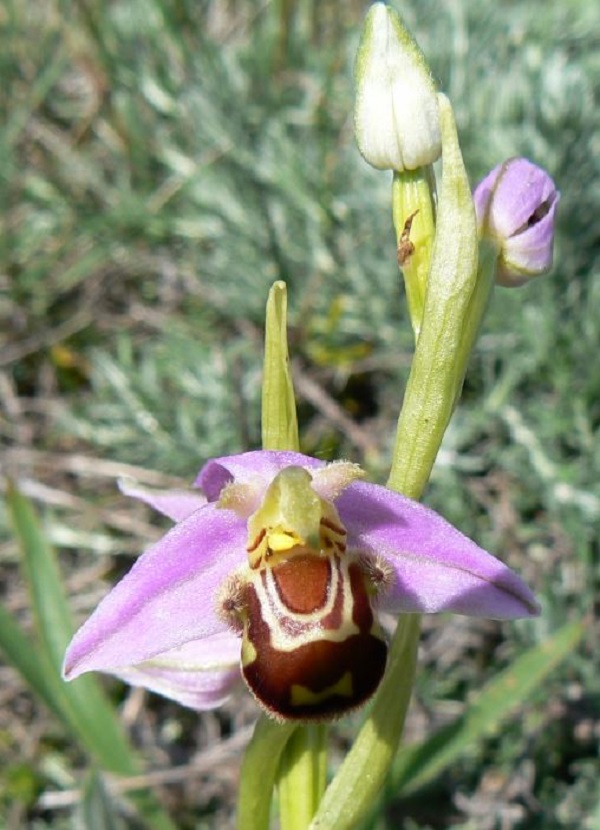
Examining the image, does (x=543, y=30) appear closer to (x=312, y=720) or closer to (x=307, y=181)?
(x=307, y=181)

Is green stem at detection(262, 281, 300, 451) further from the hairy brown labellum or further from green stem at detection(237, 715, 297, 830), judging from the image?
green stem at detection(237, 715, 297, 830)

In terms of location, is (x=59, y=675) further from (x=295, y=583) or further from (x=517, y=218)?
(x=517, y=218)

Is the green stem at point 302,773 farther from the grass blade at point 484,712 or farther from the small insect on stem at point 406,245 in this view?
the small insect on stem at point 406,245

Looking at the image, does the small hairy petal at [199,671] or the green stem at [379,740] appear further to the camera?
the small hairy petal at [199,671]

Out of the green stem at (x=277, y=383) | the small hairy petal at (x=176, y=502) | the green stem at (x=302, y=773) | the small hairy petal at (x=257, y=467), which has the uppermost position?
the green stem at (x=277, y=383)

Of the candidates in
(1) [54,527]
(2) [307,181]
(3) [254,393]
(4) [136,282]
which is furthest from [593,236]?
(1) [54,527]

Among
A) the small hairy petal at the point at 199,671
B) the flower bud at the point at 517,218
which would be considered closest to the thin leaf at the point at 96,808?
the small hairy petal at the point at 199,671

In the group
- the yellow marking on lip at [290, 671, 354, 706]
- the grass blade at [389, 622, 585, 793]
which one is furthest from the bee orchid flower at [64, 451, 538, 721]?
the grass blade at [389, 622, 585, 793]
